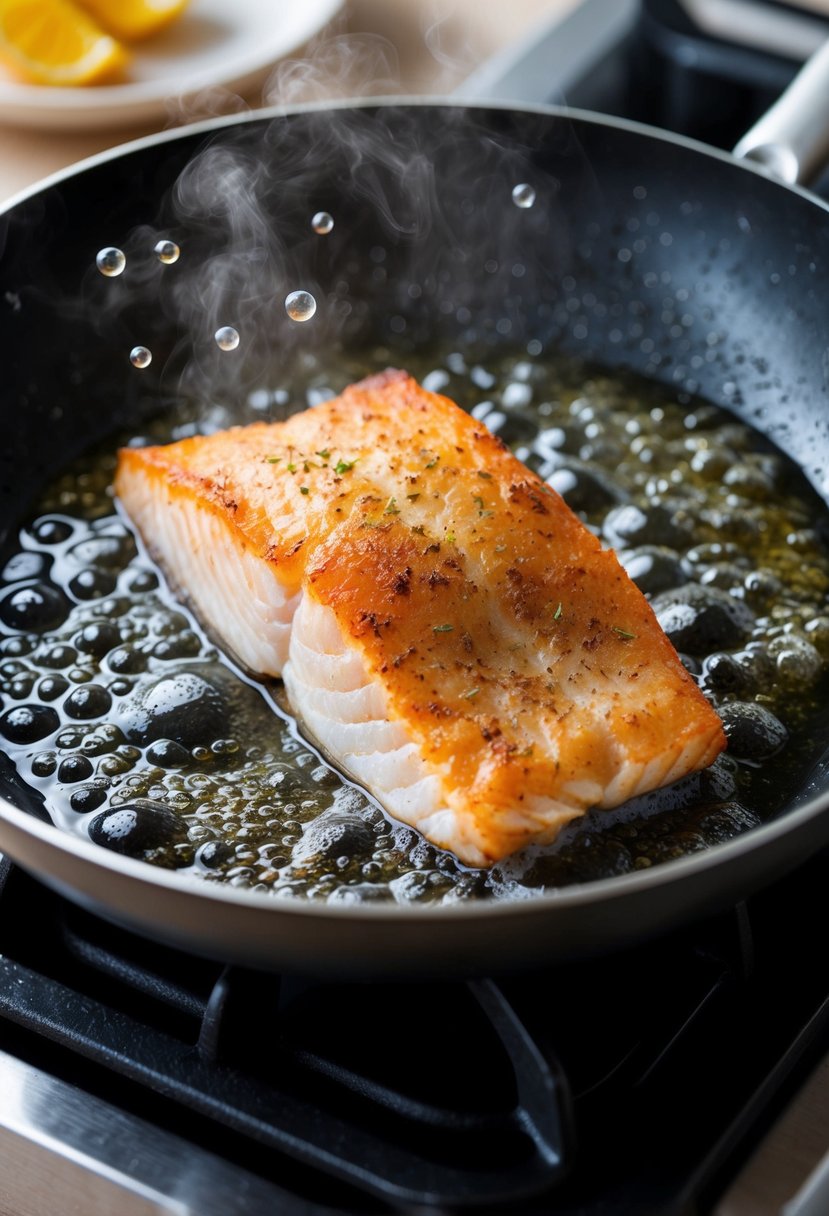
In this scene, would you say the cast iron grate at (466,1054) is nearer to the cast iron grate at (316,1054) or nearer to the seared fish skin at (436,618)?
the cast iron grate at (316,1054)

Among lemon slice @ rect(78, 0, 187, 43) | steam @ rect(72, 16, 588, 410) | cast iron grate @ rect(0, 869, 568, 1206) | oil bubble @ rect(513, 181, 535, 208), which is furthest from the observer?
lemon slice @ rect(78, 0, 187, 43)

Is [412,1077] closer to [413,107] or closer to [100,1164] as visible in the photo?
[100,1164]

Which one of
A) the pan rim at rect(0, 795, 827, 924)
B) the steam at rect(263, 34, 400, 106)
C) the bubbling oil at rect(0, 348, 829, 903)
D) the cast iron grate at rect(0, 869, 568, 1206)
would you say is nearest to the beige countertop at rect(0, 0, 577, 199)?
the steam at rect(263, 34, 400, 106)

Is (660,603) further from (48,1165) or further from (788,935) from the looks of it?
(48,1165)

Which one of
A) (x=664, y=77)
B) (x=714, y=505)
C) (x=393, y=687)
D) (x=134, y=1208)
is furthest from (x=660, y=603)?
(x=664, y=77)

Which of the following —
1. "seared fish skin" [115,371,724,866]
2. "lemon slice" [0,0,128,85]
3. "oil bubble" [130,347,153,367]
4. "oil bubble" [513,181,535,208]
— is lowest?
"seared fish skin" [115,371,724,866]

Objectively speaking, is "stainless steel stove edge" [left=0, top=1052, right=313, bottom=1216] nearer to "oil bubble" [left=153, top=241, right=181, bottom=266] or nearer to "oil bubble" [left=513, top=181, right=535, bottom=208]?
"oil bubble" [left=153, top=241, right=181, bottom=266]
